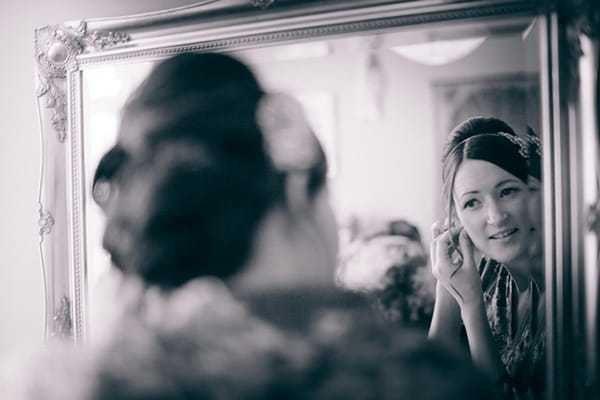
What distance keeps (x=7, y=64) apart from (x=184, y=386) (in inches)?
33.4

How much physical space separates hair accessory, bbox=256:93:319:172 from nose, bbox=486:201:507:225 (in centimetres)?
31

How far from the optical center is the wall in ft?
3.56

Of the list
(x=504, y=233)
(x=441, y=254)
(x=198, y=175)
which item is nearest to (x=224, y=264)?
(x=198, y=175)

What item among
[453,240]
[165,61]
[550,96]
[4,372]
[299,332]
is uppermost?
[165,61]

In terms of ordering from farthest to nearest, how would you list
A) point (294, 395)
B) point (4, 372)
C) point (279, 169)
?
point (4, 372)
point (279, 169)
point (294, 395)

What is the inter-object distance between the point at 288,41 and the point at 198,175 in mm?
306

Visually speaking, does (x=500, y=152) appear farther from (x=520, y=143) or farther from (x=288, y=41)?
(x=288, y=41)

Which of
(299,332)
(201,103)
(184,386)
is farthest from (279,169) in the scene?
(184,386)

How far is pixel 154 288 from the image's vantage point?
0.91 metres

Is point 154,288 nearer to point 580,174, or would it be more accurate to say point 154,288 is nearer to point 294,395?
point 294,395

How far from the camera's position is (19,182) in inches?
43.3

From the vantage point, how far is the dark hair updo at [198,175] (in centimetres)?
89

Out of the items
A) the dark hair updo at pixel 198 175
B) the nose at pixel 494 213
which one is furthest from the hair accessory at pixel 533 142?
the dark hair updo at pixel 198 175

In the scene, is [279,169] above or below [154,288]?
above
